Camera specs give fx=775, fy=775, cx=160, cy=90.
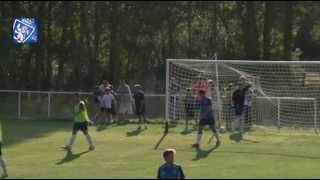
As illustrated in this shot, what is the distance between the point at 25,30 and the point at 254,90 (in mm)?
21278

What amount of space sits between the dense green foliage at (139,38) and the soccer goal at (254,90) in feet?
51.7

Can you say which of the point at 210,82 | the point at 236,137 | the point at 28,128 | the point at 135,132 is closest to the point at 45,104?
the point at 28,128

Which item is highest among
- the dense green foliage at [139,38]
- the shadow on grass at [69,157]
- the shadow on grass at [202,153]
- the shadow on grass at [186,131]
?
the dense green foliage at [139,38]

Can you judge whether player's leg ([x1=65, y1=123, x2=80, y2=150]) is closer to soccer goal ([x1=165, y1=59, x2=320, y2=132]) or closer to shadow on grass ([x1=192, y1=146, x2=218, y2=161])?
shadow on grass ([x1=192, y1=146, x2=218, y2=161])

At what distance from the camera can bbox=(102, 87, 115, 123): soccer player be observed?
3117cm

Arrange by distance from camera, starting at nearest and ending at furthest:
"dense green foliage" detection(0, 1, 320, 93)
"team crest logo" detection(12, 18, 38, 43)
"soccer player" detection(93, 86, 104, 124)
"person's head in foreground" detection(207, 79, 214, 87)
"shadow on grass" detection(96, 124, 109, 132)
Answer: "person's head in foreground" detection(207, 79, 214, 87) → "shadow on grass" detection(96, 124, 109, 132) → "soccer player" detection(93, 86, 104, 124) → "team crest logo" detection(12, 18, 38, 43) → "dense green foliage" detection(0, 1, 320, 93)

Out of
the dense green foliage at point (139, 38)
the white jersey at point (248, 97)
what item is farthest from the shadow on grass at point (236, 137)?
the dense green foliage at point (139, 38)

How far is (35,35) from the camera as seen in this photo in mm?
45562

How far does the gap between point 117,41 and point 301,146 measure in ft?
83.0

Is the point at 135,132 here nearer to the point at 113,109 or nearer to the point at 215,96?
the point at 215,96

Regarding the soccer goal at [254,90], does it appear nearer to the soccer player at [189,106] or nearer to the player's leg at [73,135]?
the soccer player at [189,106]

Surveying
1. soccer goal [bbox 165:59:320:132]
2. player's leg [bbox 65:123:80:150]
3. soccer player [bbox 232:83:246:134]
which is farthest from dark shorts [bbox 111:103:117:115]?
player's leg [bbox 65:123:80:150]

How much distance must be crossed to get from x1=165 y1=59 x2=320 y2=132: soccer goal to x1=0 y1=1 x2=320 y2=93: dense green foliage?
1574 cm

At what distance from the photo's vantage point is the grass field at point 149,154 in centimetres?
1797
